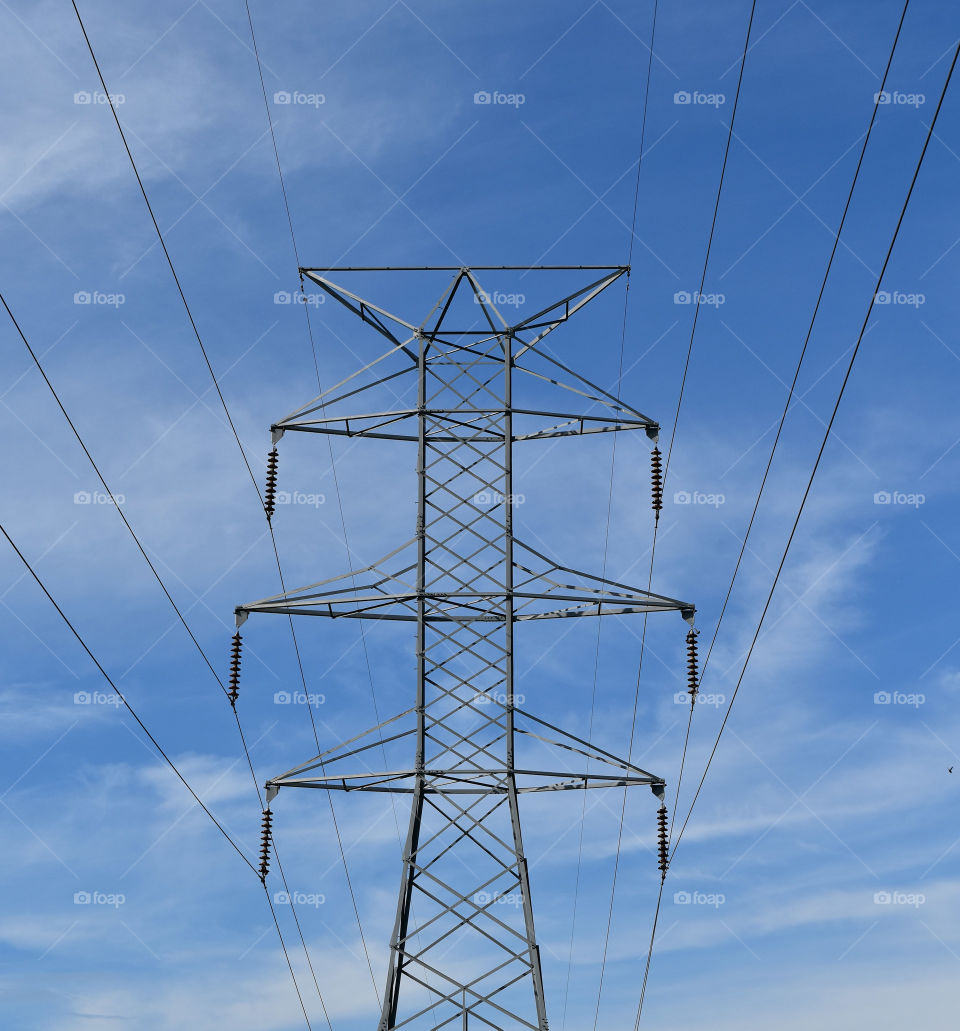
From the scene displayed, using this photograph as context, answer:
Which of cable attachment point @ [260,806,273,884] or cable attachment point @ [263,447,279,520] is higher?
cable attachment point @ [263,447,279,520]

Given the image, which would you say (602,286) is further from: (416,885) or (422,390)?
(416,885)

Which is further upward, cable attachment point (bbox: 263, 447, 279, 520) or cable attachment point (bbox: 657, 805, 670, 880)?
cable attachment point (bbox: 263, 447, 279, 520)

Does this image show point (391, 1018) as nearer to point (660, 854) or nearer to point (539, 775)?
point (539, 775)

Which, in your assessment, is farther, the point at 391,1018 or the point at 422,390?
the point at 422,390

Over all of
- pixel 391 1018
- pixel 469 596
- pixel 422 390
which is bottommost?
pixel 391 1018

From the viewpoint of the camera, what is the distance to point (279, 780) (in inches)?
1052

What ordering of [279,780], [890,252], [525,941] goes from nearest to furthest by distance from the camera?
→ [890,252]
[525,941]
[279,780]

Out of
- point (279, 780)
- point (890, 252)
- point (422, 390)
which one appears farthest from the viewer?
point (422, 390)

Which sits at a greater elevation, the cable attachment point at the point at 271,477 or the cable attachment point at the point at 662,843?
the cable attachment point at the point at 271,477

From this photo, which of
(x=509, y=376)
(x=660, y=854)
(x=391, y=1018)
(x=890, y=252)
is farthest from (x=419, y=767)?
(x=890, y=252)

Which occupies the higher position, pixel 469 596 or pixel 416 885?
pixel 469 596

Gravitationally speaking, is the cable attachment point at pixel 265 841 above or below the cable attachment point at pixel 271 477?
below

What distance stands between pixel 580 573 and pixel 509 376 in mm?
4789

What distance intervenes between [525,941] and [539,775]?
3079 millimetres
